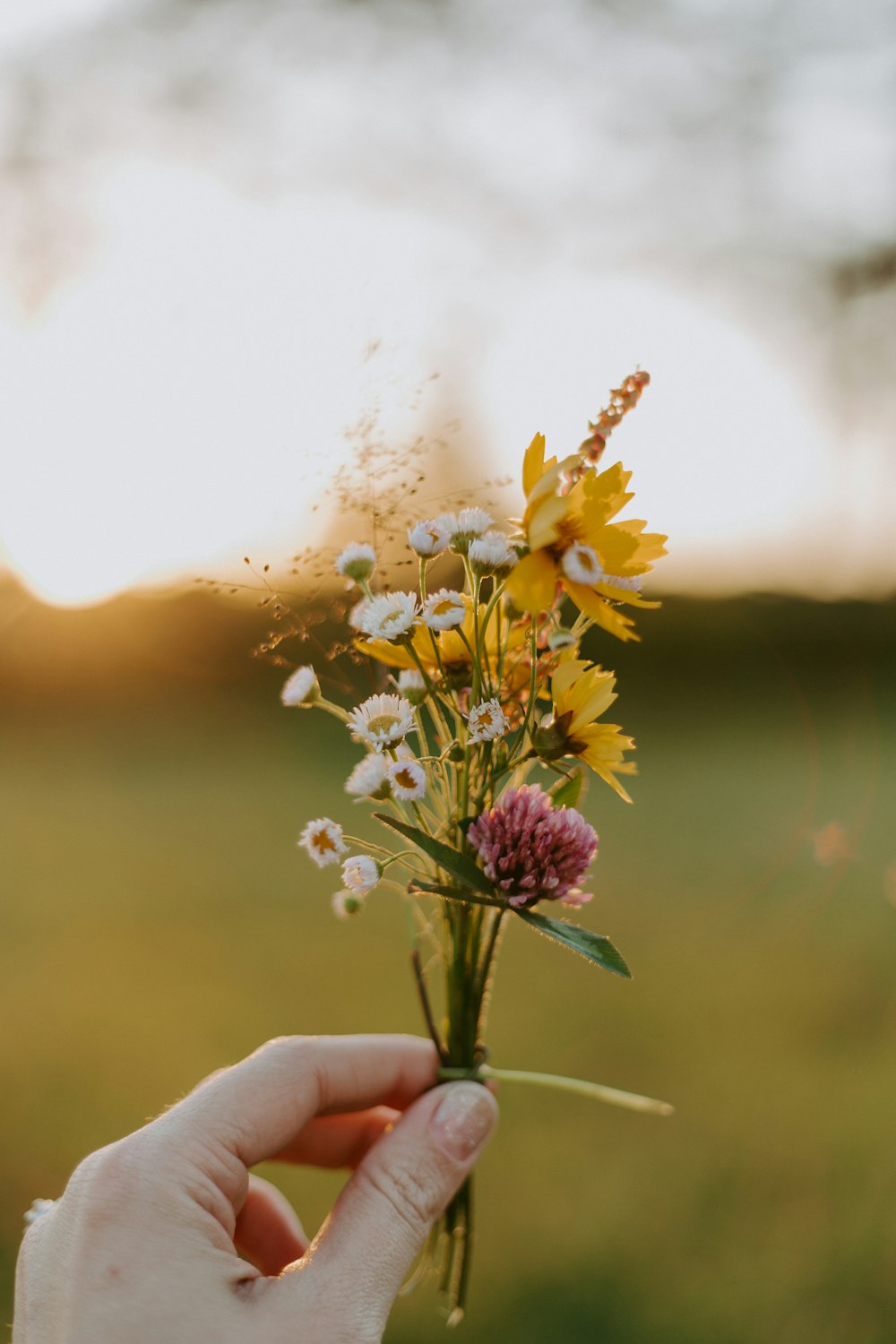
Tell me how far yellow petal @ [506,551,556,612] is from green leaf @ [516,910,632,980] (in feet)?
0.94

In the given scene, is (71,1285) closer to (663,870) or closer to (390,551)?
(390,551)

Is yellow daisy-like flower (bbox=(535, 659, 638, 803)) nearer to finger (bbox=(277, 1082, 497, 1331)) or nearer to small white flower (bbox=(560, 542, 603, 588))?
small white flower (bbox=(560, 542, 603, 588))

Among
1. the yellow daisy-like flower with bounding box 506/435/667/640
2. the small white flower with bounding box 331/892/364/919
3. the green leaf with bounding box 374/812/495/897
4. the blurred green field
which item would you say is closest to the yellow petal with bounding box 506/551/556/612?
the yellow daisy-like flower with bounding box 506/435/667/640

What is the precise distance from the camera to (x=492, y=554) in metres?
0.81

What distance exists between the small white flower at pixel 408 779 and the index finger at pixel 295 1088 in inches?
14.4

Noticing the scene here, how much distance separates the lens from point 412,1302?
201 centimetres

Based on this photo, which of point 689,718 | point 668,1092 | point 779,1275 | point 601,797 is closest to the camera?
point 779,1275

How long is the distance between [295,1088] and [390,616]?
0.52 meters

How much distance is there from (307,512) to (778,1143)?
7.15ft

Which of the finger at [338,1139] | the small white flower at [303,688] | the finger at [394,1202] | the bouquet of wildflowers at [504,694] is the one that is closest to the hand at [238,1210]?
the finger at [394,1202]

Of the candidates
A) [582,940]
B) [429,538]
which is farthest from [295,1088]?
[429,538]

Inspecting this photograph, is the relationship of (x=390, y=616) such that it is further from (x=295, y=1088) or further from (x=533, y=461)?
(x=295, y=1088)

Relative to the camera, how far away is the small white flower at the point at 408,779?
0.81 m

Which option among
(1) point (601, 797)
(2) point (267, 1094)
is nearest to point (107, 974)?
(2) point (267, 1094)
